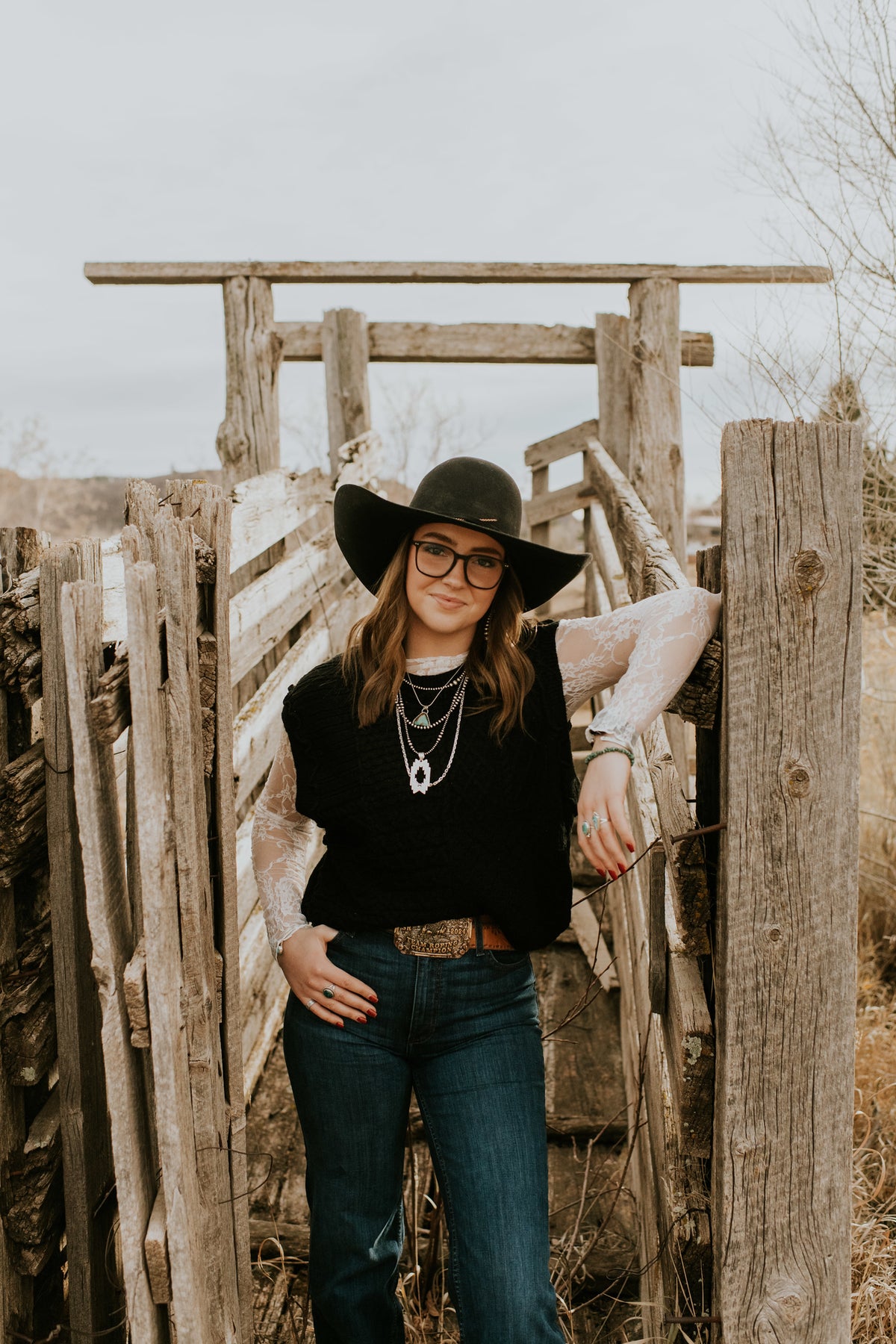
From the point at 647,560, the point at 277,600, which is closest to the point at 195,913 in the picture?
the point at 647,560

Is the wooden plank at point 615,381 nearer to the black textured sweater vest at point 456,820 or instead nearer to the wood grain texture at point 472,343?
the wood grain texture at point 472,343

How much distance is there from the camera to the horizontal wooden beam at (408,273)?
17.7ft

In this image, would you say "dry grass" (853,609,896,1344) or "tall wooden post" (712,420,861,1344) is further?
"dry grass" (853,609,896,1344)

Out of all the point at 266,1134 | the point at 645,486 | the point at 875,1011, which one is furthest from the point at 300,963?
the point at 645,486

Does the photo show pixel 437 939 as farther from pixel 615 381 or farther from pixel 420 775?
pixel 615 381

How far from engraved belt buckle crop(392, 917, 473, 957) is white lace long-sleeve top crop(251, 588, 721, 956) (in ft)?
0.88

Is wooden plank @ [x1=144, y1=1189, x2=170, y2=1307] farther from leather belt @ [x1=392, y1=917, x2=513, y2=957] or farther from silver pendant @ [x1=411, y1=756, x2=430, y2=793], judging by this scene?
silver pendant @ [x1=411, y1=756, x2=430, y2=793]

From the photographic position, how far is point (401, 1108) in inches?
82.1

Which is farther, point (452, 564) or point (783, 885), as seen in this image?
point (452, 564)

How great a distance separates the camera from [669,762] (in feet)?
7.75

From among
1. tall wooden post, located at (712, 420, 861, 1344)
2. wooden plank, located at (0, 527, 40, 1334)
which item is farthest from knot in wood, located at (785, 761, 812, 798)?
wooden plank, located at (0, 527, 40, 1334)

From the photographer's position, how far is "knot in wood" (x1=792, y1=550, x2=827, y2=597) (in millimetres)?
1724

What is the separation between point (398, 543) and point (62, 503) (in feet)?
142

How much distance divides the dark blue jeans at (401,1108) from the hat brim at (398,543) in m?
0.77
